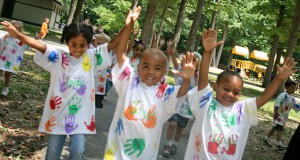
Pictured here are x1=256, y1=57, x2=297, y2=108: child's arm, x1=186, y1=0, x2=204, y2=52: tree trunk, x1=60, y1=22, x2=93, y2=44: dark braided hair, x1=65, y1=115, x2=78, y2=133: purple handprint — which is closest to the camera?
x1=256, y1=57, x2=297, y2=108: child's arm

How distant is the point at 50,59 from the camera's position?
382 cm

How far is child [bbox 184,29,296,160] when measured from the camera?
3.37 m

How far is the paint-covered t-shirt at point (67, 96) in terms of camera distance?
376cm

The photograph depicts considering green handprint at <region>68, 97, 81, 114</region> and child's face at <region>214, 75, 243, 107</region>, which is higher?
child's face at <region>214, 75, 243, 107</region>

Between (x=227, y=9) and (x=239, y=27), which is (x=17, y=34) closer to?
(x=227, y=9)

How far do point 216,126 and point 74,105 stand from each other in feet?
4.54

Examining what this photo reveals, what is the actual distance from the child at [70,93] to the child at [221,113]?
98 centimetres

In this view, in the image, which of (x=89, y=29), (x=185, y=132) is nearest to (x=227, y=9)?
(x=185, y=132)

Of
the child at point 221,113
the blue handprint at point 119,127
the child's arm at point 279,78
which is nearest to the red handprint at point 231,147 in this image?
the child at point 221,113

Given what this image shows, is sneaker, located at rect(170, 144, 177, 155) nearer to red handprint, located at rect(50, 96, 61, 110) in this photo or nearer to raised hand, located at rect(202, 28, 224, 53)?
red handprint, located at rect(50, 96, 61, 110)

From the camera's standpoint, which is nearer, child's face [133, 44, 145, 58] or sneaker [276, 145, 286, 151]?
child's face [133, 44, 145, 58]

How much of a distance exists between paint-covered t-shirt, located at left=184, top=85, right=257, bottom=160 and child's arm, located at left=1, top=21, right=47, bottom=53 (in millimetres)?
1506

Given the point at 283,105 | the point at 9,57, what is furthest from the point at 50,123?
the point at 283,105

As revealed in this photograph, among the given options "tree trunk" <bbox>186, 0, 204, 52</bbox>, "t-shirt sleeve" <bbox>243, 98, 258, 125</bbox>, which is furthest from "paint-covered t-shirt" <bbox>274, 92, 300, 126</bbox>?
"tree trunk" <bbox>186, 0, 204, 52</bbox>
